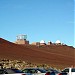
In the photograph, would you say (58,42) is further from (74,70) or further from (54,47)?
(74,70)

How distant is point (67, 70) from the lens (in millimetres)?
27938

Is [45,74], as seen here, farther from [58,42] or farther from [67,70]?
[58,42]

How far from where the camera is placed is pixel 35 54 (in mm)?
112625

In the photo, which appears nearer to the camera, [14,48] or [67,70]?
[67,70]

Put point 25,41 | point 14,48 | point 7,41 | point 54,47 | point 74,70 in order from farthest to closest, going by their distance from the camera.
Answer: point 25,41 → point 54,47 → point 7,41 → point 14,48 → point 74,70

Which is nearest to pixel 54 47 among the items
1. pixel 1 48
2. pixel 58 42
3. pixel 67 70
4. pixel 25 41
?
pixel 58 42

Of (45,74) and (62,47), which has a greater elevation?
(62,47)

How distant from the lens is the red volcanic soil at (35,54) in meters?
93.1

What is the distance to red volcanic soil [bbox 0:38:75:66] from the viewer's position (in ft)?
305

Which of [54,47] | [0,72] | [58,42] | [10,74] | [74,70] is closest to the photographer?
[10,74]

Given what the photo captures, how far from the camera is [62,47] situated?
158 meters

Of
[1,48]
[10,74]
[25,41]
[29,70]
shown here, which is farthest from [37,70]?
[25,41]

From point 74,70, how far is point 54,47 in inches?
5109

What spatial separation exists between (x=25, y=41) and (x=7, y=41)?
70807mm
